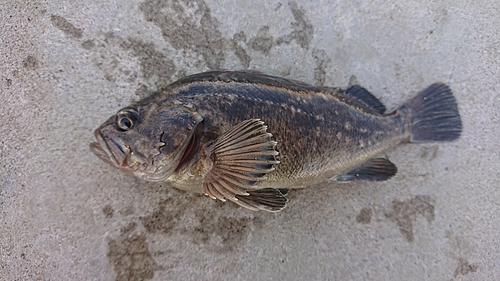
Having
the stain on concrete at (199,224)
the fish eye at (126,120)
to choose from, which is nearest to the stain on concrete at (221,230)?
the stain on concrete at (199,224)

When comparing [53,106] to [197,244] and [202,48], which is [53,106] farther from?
[197,244]

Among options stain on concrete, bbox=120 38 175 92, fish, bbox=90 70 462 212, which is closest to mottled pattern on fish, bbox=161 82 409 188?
fish, bbox=90 70 462 212

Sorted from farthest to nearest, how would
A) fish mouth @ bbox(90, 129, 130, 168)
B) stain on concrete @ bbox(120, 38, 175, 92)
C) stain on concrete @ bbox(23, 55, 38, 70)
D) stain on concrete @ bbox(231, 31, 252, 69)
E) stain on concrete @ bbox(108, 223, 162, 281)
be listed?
1. stain on concrete @ bbox(231, 31, 252, 69)
2. stain on concrete @ bbox(120, 38, 175, 92)
3. stain on concrete @ bbox(23, 55, 38, 70)
4. stain on concrete @ bbox(108, 223, 162, 281)
5. fish mouth @ bbox(90, 129, 130, 168)

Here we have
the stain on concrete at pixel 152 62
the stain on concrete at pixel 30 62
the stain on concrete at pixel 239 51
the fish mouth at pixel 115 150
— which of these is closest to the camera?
the fish mouth at pixel 115 150

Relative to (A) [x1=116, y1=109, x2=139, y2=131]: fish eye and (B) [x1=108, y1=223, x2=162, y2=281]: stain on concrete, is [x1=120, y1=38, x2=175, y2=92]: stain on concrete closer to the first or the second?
(A) [x1=116, y1=109, x2=139, y2=131]: fish eye

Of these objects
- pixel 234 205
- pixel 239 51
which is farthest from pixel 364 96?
pixel 234 205

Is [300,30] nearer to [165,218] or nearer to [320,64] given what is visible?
[320,64]

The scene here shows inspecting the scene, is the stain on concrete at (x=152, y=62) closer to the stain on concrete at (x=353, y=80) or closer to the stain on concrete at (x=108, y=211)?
the stain on concrete at (x=108, y=211)
